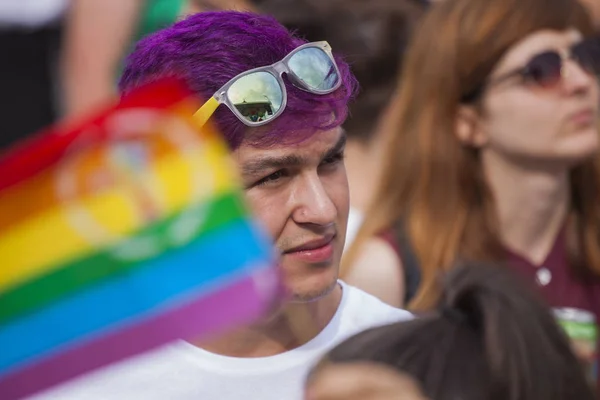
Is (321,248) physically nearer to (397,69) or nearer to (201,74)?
(201,74)

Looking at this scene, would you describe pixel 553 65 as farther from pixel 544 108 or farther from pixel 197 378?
pixel 197 378

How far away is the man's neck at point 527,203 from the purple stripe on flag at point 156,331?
2.23m

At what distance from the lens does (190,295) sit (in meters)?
1.75

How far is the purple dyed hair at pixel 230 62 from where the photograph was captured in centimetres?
247

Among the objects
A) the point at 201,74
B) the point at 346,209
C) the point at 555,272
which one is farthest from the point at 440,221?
the point at 201,74

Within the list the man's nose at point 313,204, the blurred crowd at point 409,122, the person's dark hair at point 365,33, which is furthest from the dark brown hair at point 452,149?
the man's nose at point 313,204

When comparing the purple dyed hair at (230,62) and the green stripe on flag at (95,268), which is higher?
the green stripe on flag at (95,268)

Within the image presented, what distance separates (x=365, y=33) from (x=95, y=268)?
8.76 ft

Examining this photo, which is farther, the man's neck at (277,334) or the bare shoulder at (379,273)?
the bare shoulder at (379,273)

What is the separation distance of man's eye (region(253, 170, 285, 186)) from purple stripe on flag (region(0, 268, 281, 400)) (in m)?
0.77

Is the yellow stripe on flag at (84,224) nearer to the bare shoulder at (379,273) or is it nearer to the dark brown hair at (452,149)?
the bare shoulder at (379,273)

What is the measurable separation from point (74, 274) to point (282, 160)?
810mm

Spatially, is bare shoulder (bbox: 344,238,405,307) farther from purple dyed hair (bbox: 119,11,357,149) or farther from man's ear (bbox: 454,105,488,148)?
purple dyed hair (bbox: 119,11,357,149)

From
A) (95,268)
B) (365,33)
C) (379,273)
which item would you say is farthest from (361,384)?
(365,33)
